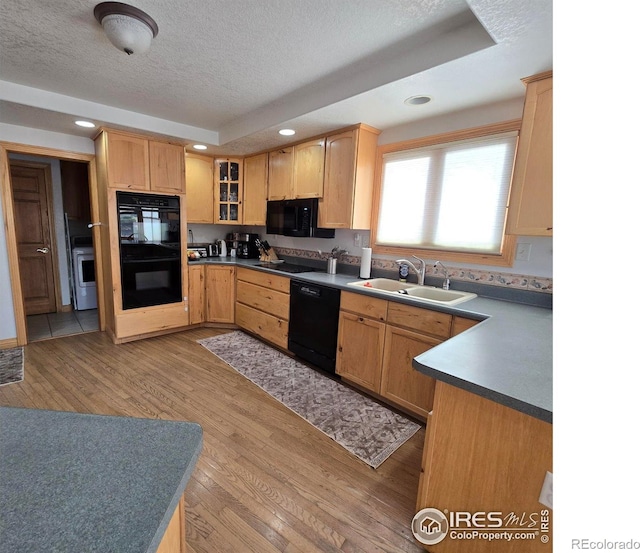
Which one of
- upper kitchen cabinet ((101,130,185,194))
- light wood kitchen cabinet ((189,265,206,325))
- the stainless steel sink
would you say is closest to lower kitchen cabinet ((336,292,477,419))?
the stainless steel sink

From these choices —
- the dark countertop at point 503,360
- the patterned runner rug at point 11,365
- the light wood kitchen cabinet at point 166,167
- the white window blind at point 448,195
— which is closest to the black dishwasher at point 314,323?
the white window blind at point 448,195

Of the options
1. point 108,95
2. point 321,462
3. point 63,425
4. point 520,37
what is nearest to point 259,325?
point 321,462

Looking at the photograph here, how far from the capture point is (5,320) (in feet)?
10.2

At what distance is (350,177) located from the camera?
2.75m

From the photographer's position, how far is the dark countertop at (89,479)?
0.43m

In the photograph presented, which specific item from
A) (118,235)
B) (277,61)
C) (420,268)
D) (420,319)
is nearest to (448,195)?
(420,268)

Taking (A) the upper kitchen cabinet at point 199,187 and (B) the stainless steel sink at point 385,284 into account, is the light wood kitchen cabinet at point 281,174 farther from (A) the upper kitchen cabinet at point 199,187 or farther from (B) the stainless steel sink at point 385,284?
(B) the stainless steel sink at point 385,284

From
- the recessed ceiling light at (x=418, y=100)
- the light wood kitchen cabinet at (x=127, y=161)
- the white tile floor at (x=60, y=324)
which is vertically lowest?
the white tile floor at (x=60, y=324)

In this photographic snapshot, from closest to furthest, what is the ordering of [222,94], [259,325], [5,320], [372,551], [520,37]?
[372,551] → [520,37] → [222,94] → [5,320] → [259,325]

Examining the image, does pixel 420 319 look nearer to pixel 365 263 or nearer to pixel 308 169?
pixel 365 263

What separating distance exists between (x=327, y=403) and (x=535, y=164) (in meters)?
2.04

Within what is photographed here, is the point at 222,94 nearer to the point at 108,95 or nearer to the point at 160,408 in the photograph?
the point at 108,95

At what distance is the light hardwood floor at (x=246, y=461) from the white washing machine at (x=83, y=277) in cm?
158

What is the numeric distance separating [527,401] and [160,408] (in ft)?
7.42
